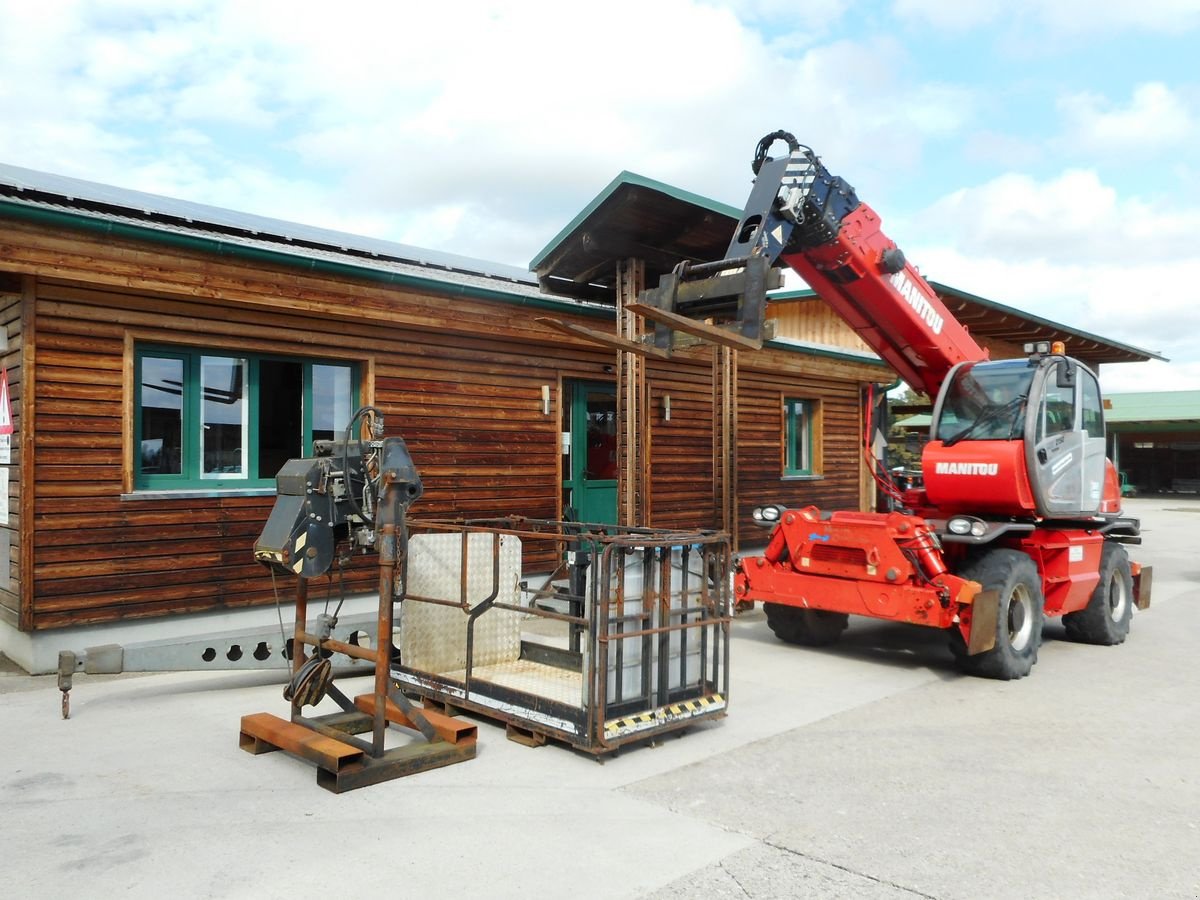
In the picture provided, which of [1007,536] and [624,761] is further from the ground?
[1007,536]

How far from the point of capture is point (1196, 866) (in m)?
3.97

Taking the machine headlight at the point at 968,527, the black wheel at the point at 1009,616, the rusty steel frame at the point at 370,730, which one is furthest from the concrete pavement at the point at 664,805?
the machine headlight at the point at 968,527

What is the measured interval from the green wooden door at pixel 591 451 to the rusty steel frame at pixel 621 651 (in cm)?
478

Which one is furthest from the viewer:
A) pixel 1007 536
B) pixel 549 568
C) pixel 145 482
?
pixel 549 568

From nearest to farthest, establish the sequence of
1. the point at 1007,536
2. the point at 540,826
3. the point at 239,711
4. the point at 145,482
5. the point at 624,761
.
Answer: the point at 540,826, the point at 624,761, the point at 239,711, the point at 145,482, the point at 1007,536

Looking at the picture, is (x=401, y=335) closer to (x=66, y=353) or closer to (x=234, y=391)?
(x=234, y=391)

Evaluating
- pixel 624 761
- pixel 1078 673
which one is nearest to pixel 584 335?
pixel 624 761

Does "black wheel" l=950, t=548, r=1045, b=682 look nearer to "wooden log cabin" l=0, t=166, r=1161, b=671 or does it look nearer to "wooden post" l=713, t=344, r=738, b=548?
"wooden post" l=713, t=344, r=738, b=548

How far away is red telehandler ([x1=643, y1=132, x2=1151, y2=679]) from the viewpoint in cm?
721

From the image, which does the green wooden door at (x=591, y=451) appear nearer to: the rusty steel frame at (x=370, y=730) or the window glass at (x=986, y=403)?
the window glass at (x=986, y=403)

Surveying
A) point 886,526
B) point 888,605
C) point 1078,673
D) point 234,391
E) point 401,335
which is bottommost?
point 1078,673

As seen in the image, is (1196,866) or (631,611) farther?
(631,611)

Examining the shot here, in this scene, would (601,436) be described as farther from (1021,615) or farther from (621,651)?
(621,651)

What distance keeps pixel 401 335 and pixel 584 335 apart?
3.49m
